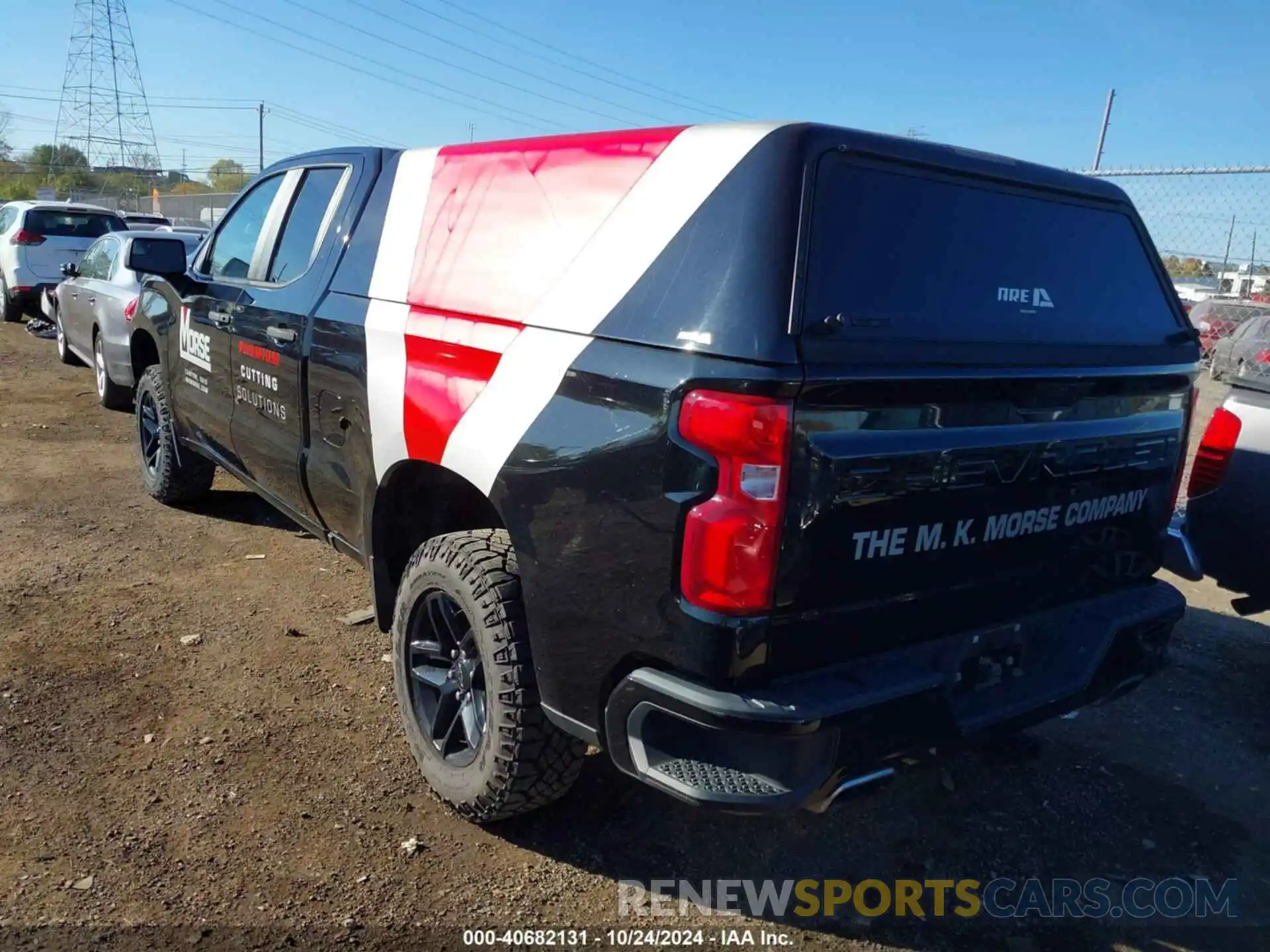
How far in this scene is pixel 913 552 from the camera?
7.56 feet

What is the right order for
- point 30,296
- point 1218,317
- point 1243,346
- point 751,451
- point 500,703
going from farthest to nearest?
point 1218,317 → point 30,296 → point 1243,346 → point 500,703 → point 751,451

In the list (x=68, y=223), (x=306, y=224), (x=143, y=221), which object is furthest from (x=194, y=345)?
(x=143, y=221)

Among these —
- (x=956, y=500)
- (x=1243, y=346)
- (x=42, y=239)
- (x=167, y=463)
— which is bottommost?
(x=167, y=463)

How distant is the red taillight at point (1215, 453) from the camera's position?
12.8 feet

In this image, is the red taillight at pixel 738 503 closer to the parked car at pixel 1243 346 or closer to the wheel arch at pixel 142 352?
the wheel arch at pixel 142 352

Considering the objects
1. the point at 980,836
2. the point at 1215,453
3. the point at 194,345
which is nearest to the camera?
the point at 980,836

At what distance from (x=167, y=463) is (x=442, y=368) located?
3409mm

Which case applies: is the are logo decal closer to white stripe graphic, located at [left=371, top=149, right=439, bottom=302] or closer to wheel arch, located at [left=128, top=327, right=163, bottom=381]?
white stripe graphic, located at [left=371, top=149, right=439, bottom=302]

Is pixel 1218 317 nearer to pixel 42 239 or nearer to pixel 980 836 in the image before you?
pixel 980 836

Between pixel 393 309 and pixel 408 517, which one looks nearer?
pixel 393 309

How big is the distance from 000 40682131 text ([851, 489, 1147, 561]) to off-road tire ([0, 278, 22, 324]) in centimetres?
1478

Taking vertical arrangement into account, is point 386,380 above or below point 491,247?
below

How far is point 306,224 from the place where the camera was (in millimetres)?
3852

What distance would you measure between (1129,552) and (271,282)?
328 centimetres
